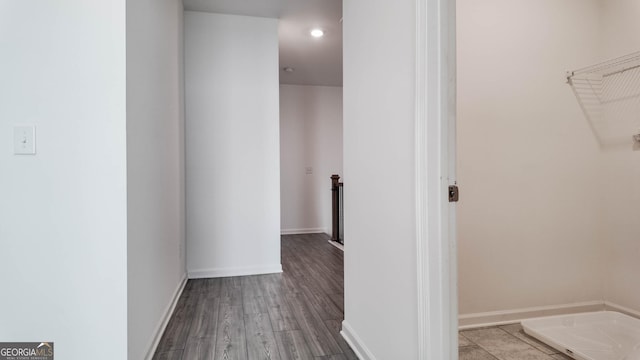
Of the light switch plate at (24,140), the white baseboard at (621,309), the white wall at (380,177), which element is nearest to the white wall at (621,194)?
the white baseboard at (621,309)

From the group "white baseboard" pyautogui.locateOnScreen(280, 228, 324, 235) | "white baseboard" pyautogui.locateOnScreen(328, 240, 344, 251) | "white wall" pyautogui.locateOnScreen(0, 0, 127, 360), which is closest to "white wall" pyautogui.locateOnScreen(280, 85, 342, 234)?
"white baseboard" pyautogui.locateOnScreen(280, 228, 324, 235)

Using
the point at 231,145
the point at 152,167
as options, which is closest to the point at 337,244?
the point at 231,145

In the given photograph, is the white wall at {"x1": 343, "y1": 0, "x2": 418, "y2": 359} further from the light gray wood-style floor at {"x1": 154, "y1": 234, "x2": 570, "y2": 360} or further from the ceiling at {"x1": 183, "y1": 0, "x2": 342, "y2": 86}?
the ceiling at {"x1": 183, "y1": 0, "x2": 342, "y2": 86}

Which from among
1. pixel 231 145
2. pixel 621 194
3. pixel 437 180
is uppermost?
pixel 231 145

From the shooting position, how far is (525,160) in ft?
8.82

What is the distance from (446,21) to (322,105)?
5.53 m

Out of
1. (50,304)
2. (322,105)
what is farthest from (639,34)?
(322,105)

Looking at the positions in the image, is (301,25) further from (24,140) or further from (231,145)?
(24,140)

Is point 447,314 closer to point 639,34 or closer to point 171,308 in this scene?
point 171,308

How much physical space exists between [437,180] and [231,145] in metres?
2.86

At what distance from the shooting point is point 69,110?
5.25 ft

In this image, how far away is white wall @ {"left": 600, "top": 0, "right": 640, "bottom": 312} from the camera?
8.65ft

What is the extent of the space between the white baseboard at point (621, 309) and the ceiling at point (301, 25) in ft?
11.3

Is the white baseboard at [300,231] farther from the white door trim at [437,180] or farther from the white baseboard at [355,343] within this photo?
the white door trim at [437,180]
